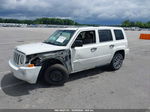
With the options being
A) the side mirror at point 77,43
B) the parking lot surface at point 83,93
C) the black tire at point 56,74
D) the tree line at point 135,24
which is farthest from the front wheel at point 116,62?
the tree line at point 135,24

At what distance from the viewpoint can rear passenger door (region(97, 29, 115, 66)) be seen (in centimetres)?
524

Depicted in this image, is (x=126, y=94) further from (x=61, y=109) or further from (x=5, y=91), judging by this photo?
(x=5, y=91)

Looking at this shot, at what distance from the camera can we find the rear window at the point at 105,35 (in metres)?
5.29

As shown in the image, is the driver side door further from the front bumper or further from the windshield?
the front bumper

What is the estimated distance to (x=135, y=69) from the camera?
631 centimetres

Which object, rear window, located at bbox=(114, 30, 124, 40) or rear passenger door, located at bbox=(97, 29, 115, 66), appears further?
rear window, located at bbox=(114, 30, 124, 40)

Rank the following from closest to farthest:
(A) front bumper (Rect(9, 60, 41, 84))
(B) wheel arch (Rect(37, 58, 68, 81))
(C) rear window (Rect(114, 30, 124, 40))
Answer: (A) front bumper (Rect(9, 60, 41, 84)) → (B) wheel arch (Rect(37, 58, 68, 81)) → (C) rear window (Rect(114, 30, 124, 40))

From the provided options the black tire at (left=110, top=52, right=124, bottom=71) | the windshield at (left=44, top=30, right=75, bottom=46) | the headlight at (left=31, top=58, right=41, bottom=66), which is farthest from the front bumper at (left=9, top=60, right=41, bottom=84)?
the black tire at (left=110, top=52, right=124, bottom=71)

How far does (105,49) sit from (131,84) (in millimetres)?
1568

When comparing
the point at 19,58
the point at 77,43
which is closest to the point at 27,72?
the point at 19,58

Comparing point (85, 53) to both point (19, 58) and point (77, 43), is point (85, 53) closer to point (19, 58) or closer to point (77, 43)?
point (77, 43)

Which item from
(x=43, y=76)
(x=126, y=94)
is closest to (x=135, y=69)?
(x=126, y=94)

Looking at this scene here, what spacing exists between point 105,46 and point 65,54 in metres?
1.81

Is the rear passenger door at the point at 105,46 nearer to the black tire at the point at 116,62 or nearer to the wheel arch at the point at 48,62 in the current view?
the black tire at the point at 116,62
